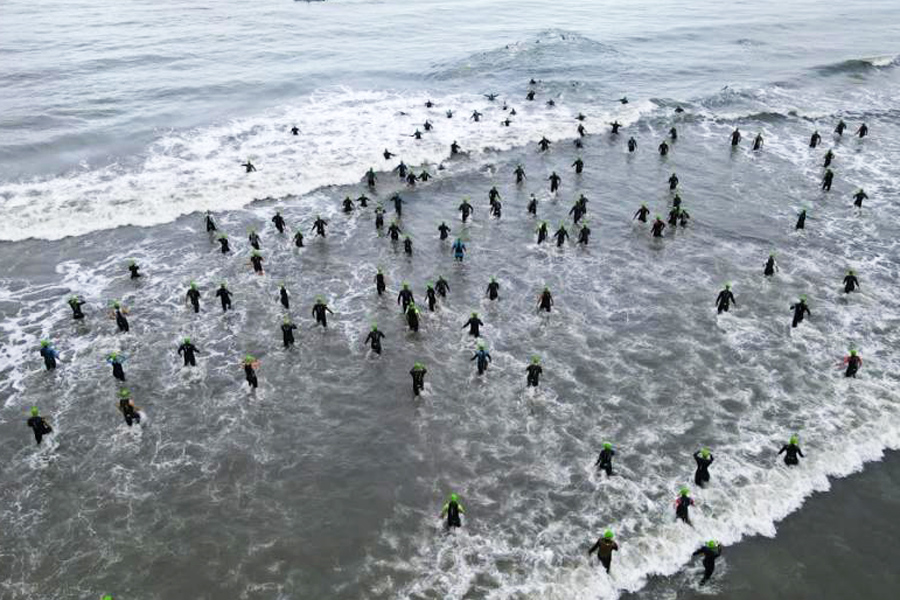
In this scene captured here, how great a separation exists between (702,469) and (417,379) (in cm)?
1003

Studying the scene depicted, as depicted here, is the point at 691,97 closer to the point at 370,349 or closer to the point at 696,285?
the point at 696,285

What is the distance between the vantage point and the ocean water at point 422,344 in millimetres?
18547

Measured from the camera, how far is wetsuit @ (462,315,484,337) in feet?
86.7

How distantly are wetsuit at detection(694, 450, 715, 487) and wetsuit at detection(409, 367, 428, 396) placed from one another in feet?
31.7

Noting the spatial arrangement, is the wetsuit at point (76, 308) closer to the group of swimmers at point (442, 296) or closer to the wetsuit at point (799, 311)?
the group of swimmers at point (442, 296)

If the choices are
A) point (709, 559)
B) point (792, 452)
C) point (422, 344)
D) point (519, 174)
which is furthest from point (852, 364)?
point (519, 174)

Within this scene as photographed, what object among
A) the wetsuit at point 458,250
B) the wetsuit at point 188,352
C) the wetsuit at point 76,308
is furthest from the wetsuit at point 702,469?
the wetsuit at point 76,308

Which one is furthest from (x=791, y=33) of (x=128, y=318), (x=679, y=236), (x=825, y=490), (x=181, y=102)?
(x=128, y=318)

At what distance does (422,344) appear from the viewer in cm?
2678

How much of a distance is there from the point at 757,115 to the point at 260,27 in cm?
6959

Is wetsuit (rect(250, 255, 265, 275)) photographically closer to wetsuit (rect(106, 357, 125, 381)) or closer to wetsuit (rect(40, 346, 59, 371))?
wetsuit (rect(106, 357, 125, 381))

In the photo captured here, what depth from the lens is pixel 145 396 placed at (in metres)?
24.1

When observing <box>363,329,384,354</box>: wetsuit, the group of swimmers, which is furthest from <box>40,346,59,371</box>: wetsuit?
<box>363,329,384,354</box>: wetsuit

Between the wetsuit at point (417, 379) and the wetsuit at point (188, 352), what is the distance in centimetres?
885
